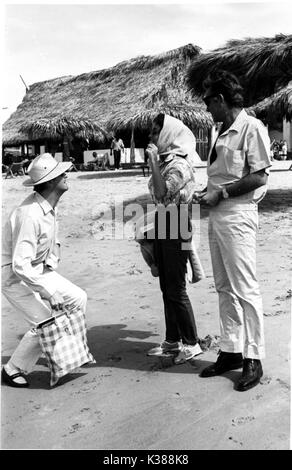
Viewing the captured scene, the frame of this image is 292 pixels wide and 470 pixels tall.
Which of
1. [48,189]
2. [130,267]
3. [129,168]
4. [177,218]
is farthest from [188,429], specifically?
[129,168]

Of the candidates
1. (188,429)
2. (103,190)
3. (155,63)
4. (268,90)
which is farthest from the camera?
(155,63)

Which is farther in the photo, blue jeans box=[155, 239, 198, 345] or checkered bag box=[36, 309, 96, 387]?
blue jeans box=[155, 239, 198, 345]

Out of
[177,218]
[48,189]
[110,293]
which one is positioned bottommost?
[110,293]

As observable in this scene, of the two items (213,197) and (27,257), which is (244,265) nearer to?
(213,197)

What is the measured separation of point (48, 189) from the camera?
3.25 meters

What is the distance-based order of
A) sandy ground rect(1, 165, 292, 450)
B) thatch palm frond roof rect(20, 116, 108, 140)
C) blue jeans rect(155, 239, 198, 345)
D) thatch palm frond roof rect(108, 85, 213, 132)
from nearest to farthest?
sandy ground rect(1, 165, 292, 450)
blue jeans rect(155, 239, 198, 345)
thatch palm frond roof rect(108, 85, 213, 132)
thatch palm frond roof rect(20, 116, 108, 140)

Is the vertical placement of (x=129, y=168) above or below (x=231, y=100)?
below

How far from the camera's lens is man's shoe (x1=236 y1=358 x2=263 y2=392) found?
302 centimetres

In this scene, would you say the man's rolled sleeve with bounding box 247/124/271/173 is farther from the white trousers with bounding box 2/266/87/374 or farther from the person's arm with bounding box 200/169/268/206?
the white trousers with bounding box 2/266/87/374

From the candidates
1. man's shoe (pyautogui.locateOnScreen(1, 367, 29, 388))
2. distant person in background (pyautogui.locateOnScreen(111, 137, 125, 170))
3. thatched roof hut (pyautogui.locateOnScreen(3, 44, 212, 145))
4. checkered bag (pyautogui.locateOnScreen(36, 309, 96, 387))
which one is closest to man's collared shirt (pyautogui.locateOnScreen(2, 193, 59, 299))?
checkered bag (pyautogui.locateOnScreen(36, 309, 96, 387))

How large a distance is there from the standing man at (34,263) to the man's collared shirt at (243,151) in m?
0.95

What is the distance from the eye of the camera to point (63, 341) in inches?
125

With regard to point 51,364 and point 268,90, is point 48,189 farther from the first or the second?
point 268,90
